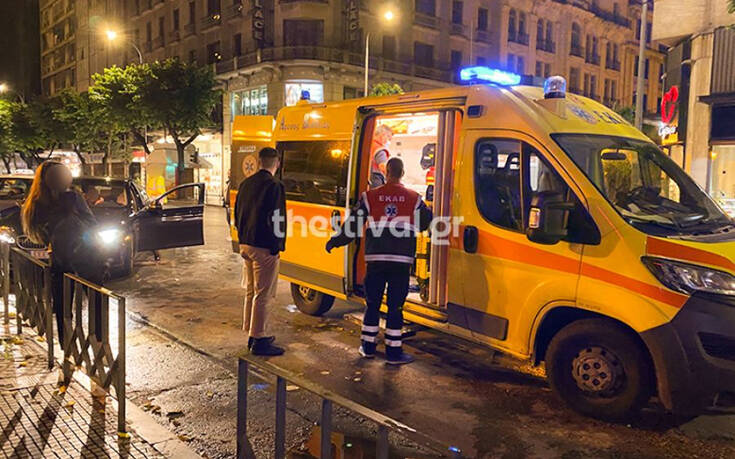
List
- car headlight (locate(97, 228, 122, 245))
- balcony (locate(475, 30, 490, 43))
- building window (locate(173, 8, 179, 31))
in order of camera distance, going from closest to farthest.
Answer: car headlight (locate(97, 228, 122, 245))
balcony (locate(475, 30, 490, 43))
building window (locate(173, 8, 179, 31))

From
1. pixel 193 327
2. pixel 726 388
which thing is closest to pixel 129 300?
pixel 193 327

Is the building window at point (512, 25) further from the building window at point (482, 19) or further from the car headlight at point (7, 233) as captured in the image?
the car headlight at point (7, 233)

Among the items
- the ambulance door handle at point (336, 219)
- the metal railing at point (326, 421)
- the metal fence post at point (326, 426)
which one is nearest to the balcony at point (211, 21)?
the ambulance door handle at point (336, 219)

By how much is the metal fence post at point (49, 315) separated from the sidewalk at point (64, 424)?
0.16 m

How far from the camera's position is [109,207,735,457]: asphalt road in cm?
419

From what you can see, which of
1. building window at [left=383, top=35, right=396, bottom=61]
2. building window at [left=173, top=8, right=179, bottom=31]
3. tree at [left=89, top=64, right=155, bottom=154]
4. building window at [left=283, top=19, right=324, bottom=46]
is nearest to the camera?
tree at [left=89, top=64, right=155, bottom=154]

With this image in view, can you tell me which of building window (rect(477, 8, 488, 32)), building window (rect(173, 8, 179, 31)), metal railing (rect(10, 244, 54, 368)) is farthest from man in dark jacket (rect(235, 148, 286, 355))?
building window (rect(173, 8, 179, 31))

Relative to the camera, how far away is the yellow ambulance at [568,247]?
160 inches

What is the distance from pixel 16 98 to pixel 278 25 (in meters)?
41.0

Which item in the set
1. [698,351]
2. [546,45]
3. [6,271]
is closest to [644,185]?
[698,351]

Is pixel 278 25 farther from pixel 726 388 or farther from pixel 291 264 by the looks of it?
pixel 726 388

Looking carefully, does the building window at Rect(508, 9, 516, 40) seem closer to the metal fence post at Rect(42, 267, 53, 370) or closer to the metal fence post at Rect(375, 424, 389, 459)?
the metal fence post at Rect(42, 267, 53, 370)

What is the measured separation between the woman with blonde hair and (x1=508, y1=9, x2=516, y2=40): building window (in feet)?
139

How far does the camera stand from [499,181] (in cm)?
530
